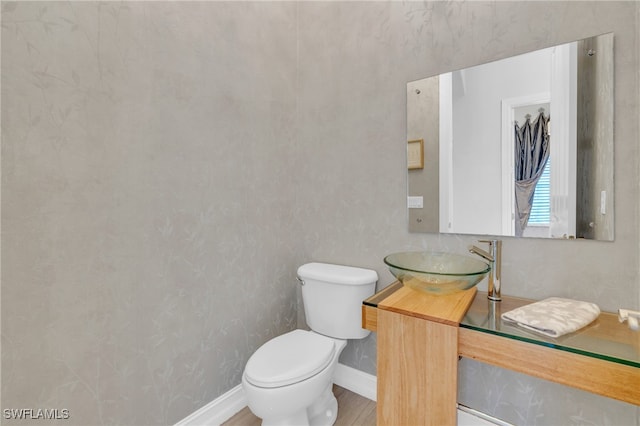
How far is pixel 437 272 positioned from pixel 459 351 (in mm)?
293

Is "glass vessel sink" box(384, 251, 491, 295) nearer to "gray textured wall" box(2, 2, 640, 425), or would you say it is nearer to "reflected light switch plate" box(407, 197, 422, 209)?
"gray textured wall" box(2, 2, 640, 425)

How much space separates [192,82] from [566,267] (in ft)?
6.05

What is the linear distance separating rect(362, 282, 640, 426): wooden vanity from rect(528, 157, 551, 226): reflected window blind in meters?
0.35

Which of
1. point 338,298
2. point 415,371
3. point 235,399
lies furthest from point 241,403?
point 415,371

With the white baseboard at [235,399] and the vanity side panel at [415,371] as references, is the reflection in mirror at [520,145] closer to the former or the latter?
the vanity side panel at [415,371]

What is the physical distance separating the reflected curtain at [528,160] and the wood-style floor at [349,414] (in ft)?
3.99

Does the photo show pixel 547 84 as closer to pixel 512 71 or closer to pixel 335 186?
pixel 512 71

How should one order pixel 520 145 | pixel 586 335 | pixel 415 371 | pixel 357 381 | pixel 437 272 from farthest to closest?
pixel 357 381, pixel 520 145, pixel 437 272, pixel 415 371, pixel 586 335

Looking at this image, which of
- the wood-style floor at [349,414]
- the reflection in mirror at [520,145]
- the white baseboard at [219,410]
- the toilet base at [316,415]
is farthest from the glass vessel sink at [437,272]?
the white baseboard at [219,410]

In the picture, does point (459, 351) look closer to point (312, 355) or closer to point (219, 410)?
point (312, 355)

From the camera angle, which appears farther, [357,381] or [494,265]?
[357,381]

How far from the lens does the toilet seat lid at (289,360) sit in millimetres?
1214

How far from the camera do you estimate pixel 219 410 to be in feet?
5.00

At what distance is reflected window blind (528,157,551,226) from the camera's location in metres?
1.22
